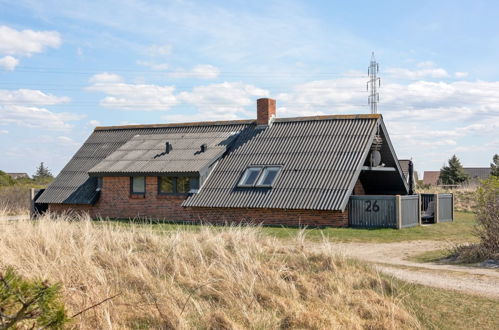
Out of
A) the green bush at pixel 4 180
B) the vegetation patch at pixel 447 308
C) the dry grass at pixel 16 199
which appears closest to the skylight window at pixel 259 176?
the vegetation patch at pixel 447 308

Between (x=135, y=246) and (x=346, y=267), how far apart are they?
15.7ft

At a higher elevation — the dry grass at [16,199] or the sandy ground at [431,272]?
the dry grass at [16,199]

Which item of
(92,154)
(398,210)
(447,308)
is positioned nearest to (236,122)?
(92,154)

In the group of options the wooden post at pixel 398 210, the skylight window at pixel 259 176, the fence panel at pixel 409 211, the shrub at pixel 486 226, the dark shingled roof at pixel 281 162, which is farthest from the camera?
the skylight window at pixel 259 176

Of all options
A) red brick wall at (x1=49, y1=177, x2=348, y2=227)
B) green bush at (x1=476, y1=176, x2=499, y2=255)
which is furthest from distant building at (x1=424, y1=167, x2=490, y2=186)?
green bush at (x1=476, y1=176, x2=499, y2=255)

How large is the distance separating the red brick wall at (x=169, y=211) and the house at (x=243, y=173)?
4cm

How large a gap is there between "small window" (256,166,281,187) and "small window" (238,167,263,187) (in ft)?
0.75

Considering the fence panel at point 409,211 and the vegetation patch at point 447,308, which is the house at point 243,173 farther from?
the vegetation patch at point 447,308

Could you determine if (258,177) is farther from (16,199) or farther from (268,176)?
(16,199)

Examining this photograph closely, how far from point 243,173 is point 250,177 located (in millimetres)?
431

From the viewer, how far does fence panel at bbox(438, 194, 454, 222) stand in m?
26.7

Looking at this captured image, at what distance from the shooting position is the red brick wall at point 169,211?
23016 millimetres

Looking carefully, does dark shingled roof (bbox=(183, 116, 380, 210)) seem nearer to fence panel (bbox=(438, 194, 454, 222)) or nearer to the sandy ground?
fence panel (bbox=(438, 194, 454, 222))

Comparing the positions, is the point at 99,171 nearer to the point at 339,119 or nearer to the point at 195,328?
the point at 339,119
